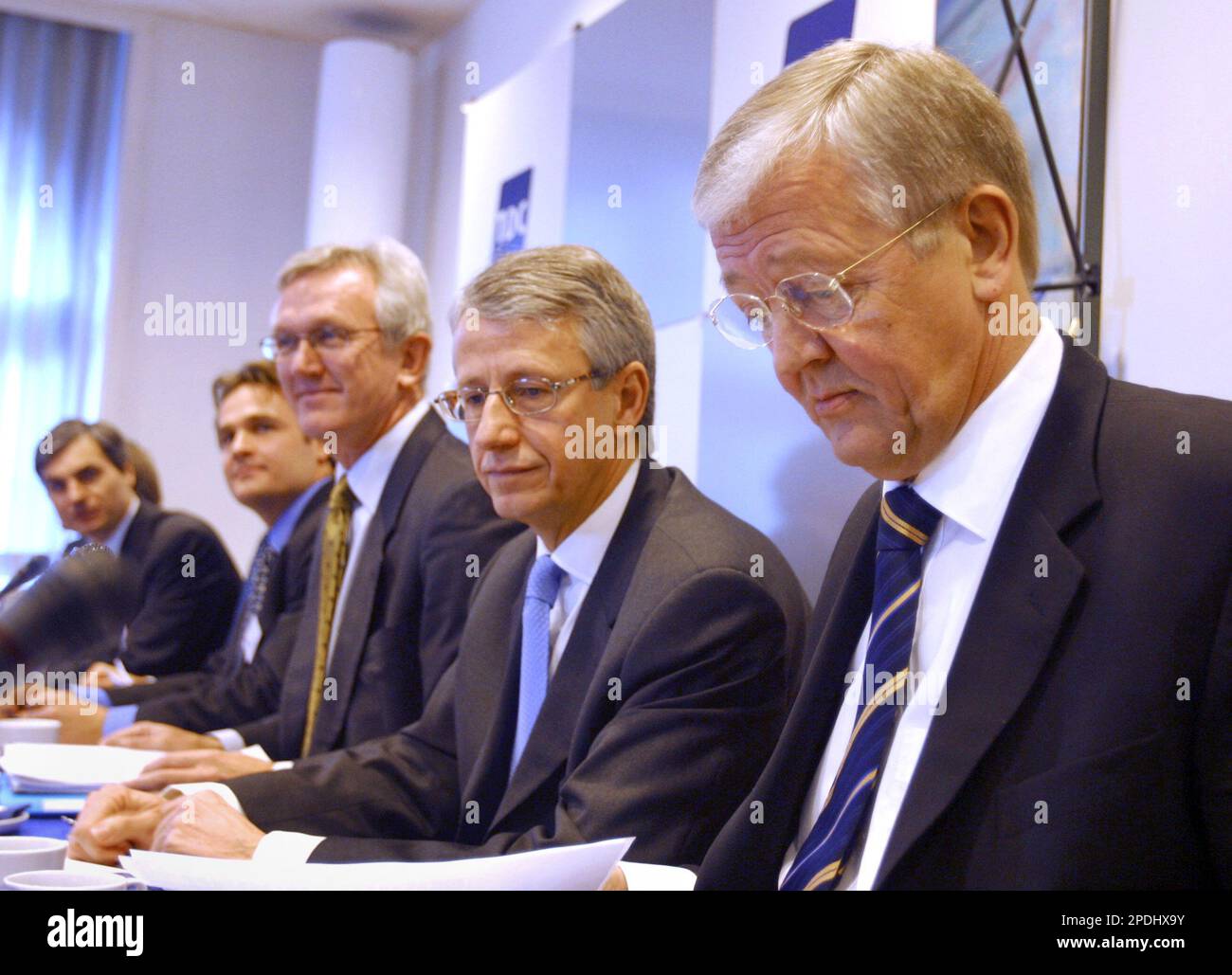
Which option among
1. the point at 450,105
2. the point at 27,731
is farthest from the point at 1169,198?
the point at 450,105

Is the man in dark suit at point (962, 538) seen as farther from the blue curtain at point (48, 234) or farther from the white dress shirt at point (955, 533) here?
the blue curtain at point (48, 234)

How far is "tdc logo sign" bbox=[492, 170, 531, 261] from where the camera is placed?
436 cm

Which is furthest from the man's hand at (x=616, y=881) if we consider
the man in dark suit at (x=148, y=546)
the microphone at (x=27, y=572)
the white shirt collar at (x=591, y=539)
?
the man in dark suit at (x=148, y=546)

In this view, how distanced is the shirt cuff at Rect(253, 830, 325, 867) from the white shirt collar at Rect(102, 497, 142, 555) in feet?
8.77

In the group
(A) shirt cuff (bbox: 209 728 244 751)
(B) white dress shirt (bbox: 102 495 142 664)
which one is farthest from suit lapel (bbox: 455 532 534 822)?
(B) white dress shirt (bbox: 102 495 142 664)

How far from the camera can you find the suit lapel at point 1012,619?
104cm

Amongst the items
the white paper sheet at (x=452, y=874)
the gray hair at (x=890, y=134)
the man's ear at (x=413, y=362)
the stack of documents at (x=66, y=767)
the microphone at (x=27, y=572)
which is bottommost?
the stack of documents at (x=66, y=767)

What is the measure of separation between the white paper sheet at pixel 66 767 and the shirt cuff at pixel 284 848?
1.73 ft

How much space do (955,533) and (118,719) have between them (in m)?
2.46

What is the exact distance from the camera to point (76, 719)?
9.86 ft

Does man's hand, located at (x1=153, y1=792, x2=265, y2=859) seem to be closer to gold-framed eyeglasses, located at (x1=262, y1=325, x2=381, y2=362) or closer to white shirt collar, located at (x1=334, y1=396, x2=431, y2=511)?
white shirt collar, located at (x1=334, y1=396, x2=431, y2=511)

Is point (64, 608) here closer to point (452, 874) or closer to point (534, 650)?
point (452, 874)

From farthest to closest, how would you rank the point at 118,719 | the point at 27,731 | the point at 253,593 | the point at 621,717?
1. the point at 253,593
2. the point at 118,719
3. the point at 27,731
4. the point at 621,717
